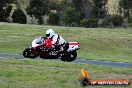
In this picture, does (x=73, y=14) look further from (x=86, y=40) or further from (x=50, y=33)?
(x=50, y=33)

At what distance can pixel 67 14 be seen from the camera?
6556 centimetres

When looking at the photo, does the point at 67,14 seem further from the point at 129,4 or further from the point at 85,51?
the point at 85,51

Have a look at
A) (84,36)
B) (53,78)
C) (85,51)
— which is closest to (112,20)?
(84,36)

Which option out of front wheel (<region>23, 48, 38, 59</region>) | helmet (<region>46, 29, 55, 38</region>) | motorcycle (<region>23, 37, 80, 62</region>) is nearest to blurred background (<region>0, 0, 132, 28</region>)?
front wheel (<region>23, 48, 38, 59</region>)

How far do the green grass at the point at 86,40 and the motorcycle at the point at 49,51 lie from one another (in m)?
13.2

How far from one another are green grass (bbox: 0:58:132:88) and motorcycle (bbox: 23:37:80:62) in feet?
1.61

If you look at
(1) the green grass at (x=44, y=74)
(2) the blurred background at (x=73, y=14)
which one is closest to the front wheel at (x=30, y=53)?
(1) the green grass at (x=44, y=74)

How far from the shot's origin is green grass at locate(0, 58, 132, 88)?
13.3 m

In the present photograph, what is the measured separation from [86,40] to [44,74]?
86.3 ft

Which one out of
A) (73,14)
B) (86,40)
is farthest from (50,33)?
(73,14)

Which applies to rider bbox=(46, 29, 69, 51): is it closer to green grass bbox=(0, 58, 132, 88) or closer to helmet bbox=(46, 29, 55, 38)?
helmet bbox=(46, 29, 55, 38)

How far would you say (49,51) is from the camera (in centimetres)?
1881

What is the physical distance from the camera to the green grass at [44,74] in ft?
43.6

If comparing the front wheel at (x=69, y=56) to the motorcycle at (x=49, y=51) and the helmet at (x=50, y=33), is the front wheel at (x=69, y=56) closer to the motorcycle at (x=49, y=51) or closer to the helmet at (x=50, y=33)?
the motorcycle at (x=49, y=51)
